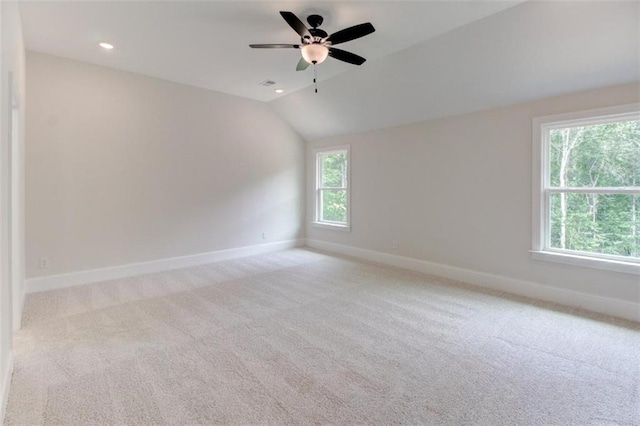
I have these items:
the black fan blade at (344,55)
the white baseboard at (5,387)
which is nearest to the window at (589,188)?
the black fan blade at (344,55)

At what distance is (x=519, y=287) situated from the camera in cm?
398

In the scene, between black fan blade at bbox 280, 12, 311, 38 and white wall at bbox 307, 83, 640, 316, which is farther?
white wall at bbox 307, 83, 640, 316

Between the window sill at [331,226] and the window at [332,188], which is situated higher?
the window at [332,188]

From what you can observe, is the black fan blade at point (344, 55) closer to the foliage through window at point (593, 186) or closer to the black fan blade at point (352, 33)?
the black fan blade at point (352, 33)

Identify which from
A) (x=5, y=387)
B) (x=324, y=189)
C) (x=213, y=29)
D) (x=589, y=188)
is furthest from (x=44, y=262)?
(x=589, y=188)

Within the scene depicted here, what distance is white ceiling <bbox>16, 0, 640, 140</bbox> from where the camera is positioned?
2.88 meters

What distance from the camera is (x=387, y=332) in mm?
2939

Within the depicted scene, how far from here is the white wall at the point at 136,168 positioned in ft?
13.2

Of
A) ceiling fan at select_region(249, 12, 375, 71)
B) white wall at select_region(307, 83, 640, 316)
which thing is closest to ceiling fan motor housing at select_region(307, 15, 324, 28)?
ceiling fan at select_region(249, 12, 375, 71)

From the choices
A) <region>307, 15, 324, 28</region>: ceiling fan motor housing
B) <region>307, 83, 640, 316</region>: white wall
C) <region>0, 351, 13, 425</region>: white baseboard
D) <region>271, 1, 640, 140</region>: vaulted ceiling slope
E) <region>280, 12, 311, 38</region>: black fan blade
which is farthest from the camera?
<region>307, 83, 640, 316</region>: white wall

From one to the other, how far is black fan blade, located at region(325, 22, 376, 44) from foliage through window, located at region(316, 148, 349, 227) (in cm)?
340

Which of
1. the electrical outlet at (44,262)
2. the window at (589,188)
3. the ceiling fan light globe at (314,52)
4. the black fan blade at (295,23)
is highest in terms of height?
the black fan blade at (295,23)

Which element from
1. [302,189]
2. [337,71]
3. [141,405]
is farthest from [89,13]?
[302,189]

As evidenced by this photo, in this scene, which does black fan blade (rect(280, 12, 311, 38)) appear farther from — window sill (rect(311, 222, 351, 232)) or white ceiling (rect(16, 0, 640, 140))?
window sill (rect(311, 222, 351, 232))
